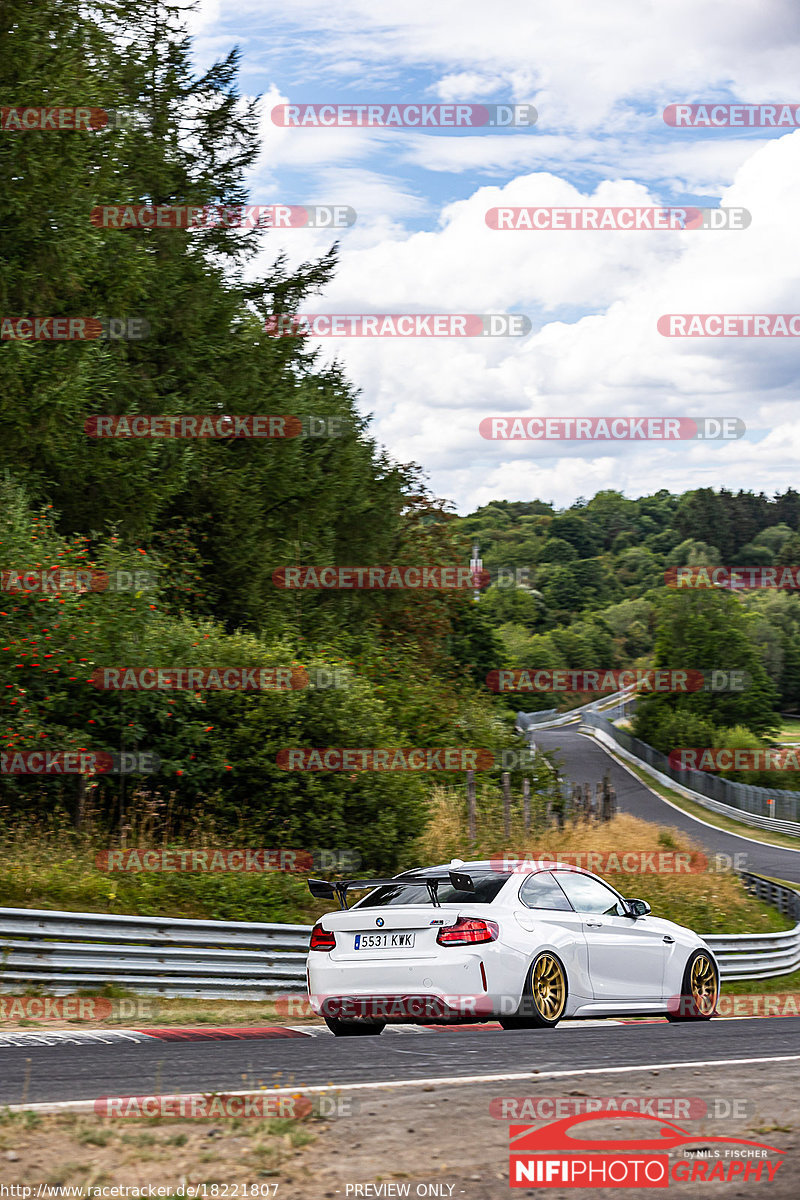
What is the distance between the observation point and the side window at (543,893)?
959 cm

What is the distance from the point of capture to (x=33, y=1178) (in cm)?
449

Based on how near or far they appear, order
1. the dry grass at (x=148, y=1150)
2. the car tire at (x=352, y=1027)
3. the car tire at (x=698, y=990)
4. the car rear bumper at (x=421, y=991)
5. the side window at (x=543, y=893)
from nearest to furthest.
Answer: the dry grass at (x=148, y=1150) → the car rear bumper at (x=421, y=991) → the car tire at (x=352, y=1027) → the side window at (x=543, y=893) → the car tire at (x=698, y=990)

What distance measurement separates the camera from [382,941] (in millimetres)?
9055

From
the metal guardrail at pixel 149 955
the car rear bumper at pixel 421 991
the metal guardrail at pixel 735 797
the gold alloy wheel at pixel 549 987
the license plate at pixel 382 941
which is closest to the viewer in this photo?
the car rear bumper at pixel 421 991

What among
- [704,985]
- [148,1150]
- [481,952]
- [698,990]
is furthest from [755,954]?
[148,1150]

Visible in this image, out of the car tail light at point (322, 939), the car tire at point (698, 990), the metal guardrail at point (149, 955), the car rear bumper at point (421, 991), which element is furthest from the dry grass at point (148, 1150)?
the car tire at point (698, 990)

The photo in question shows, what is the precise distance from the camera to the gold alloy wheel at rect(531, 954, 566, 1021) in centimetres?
920

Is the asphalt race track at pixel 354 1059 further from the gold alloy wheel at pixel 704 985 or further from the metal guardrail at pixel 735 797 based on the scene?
the metal guardrail at pixel 735 797

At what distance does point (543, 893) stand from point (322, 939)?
179 centimetres

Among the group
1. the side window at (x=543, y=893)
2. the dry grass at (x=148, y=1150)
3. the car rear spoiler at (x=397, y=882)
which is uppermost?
the car rear spoiler at (x=397, y=882)

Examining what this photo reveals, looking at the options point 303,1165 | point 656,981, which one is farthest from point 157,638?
point 303,1165

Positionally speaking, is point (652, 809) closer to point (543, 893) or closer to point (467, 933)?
point (543, 893)

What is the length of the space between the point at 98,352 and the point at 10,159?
10.7ft

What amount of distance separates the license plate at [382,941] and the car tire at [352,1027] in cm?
70
